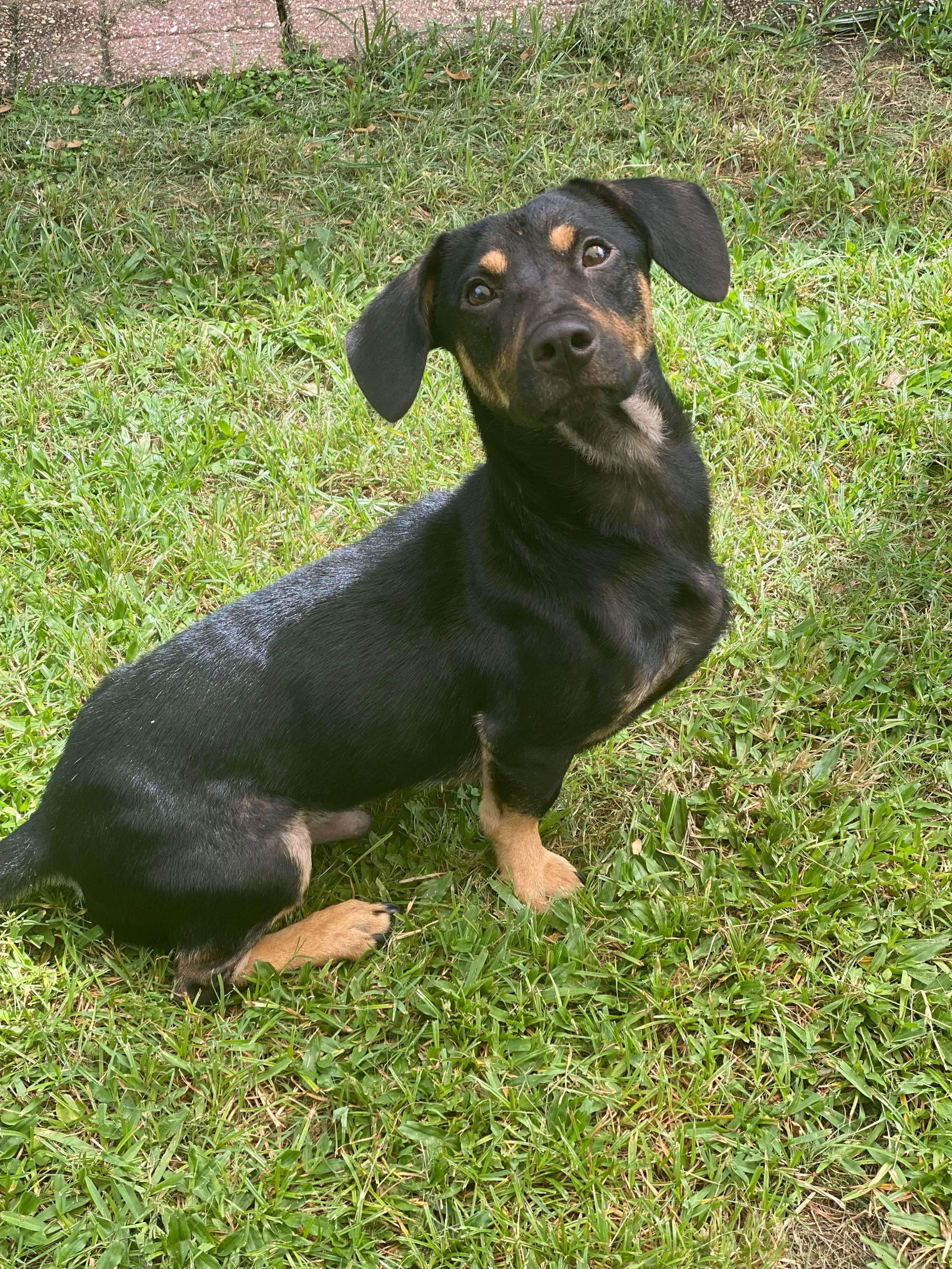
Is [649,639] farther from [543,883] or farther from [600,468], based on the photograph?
[543,883]

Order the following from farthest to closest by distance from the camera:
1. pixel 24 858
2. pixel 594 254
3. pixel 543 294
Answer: pixel 24 858 → pixel 594 254 → pixel 543 294

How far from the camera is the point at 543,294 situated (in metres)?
2.72

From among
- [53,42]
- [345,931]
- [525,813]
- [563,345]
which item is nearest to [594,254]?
[563,345]

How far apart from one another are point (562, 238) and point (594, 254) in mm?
90

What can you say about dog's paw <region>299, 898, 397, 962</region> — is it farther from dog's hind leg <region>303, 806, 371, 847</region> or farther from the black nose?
the black nose

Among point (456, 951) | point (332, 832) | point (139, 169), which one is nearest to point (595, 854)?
point (456, 951)

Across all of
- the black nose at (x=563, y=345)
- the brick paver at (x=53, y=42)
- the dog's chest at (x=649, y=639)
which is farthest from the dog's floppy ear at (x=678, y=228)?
the brick paver at (x=53, y=42)

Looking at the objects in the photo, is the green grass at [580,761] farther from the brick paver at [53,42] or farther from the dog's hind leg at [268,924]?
the brick paver at [53,42]

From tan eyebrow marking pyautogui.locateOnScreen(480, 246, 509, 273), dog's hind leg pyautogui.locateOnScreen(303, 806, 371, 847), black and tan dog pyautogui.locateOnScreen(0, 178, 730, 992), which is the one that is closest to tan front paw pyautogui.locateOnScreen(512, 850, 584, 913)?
black and tan dog pyautogui.locateOnScreen(0, 178, 730, 992)

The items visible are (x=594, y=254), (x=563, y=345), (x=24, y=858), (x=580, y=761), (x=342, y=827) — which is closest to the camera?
(x=563, y=345)

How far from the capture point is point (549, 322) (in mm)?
2588

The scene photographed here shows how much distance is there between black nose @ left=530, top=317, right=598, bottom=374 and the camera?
256 centimetres

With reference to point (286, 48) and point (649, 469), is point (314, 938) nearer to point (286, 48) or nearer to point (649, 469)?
point (649, 469)

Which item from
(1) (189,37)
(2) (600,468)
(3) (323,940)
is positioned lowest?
(3) (323,940)
